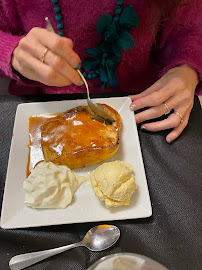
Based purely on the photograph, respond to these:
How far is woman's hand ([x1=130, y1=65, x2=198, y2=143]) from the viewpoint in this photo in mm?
876

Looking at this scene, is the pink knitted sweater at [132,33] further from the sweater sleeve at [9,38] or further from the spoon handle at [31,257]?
the spoon handle at [31,257]

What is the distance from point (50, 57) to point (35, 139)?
0.31 metres

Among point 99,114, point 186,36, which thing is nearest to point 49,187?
point 99,114

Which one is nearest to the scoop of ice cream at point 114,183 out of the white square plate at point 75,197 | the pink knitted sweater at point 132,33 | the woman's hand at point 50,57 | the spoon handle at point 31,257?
the white square plate at point 75,197

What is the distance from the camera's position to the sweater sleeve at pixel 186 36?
0.94m

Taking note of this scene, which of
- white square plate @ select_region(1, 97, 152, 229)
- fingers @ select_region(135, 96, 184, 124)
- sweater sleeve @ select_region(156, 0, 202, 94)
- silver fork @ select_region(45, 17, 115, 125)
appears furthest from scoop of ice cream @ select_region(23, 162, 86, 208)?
sweater sleeve @ select_region(156, 0, 202, 94)

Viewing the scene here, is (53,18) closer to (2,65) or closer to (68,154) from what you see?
(2,65)

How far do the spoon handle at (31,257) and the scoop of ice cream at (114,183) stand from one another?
17 cm

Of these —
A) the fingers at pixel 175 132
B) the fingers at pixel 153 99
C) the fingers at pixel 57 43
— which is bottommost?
the fingers at pixel 175 132

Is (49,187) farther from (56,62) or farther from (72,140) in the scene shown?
(56,62)

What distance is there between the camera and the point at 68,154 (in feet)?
2.52

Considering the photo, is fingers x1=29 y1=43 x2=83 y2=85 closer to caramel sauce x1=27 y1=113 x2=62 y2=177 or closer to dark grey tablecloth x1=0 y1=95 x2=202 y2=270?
caramel sauce x1=27 y1=113 x2=62 y2=177

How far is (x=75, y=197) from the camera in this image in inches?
28.7

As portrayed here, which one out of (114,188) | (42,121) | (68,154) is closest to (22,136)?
(42,121)
